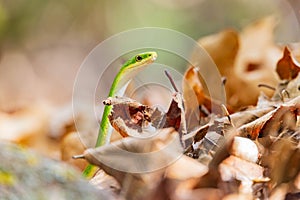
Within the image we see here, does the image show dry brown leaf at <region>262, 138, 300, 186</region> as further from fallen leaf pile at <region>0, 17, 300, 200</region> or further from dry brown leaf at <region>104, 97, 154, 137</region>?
dry brown leaf at <region>104, 97, 154, 137</region>

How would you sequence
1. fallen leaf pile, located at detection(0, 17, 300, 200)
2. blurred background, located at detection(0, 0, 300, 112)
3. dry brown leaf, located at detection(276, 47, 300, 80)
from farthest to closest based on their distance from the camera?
blurred background, located at detection(0, 0, 300, 112) < dry brown leaf, located at detection(276, 47, 300, 80) < fallen leaf pile, located at detection(0, 17, 300, 200)

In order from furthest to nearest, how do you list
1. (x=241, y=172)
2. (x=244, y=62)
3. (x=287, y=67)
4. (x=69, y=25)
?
(x=69, y=25) < (x=244, y=62) < (x=287, y=67) < (x=241, y=172)

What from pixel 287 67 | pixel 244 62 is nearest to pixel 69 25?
pixel 244 62

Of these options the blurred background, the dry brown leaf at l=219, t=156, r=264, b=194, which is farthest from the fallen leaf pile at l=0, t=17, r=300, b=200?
the blurred background

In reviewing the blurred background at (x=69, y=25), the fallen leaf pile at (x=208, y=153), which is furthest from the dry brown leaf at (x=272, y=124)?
the blurred background at (x=69, y=25)

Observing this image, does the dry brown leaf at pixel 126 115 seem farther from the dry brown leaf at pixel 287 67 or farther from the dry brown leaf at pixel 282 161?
the dry brown leaf at pixel 287 67

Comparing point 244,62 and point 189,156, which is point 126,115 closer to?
point 189,156
